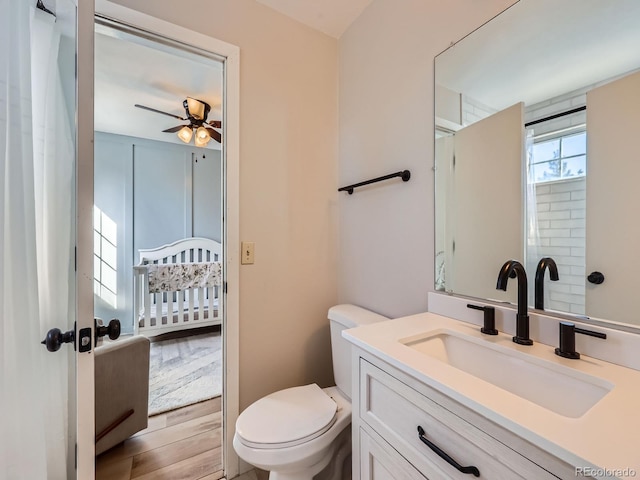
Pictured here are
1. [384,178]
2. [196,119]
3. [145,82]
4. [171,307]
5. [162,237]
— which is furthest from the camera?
[162,237]

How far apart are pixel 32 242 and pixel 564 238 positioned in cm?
150

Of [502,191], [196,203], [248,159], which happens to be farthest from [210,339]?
[502,191]

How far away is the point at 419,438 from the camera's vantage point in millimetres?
669

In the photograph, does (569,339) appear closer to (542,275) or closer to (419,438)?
(542,275)

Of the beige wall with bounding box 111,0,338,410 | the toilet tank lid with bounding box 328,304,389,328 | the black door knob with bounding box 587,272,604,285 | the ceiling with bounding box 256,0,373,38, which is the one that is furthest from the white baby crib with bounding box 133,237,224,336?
the black door knob with bounding box 587,272,604,285

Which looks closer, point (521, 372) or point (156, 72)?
point (521, 372)

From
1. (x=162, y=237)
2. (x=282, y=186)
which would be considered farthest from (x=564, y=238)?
(x=162, y=237)

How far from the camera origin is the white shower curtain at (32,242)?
0.66 m

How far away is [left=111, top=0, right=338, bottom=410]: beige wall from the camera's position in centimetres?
144

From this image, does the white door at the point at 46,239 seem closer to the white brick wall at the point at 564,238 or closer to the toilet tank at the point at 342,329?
the toilet tank at the point at 342,329

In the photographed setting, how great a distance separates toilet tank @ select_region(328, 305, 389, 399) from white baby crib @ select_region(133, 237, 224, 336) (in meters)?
A: 1.89

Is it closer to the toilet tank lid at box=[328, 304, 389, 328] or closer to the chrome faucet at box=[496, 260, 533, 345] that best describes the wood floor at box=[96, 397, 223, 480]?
the toilet tank lid at box=[328, 304, 389, 328]

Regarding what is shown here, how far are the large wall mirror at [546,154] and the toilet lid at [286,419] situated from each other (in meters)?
0.72

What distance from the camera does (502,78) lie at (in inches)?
39.7
